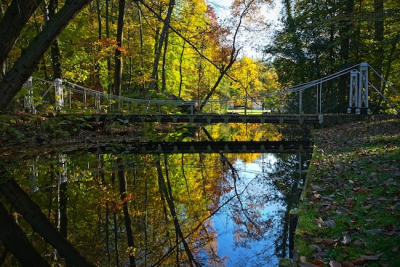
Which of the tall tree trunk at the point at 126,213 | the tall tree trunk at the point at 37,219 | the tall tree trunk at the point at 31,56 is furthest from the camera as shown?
the tall tree trunk at the point at 31,56

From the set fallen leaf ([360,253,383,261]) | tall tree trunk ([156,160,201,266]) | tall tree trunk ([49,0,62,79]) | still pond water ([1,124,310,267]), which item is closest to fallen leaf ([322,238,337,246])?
fallen leaf ([360,253,383,261])

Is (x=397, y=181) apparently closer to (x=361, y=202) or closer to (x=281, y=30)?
(x=361, y=202)

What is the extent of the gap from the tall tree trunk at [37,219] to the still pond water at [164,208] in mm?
82

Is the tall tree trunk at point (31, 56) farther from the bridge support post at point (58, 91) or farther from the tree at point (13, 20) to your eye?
the bridge support post at point (58, 91)

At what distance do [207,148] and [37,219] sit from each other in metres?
7.54

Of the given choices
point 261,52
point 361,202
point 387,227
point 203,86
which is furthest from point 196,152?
point 203,86

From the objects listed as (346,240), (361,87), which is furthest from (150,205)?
(361,87)

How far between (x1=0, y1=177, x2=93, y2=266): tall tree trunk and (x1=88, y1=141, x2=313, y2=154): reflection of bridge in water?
4509mm

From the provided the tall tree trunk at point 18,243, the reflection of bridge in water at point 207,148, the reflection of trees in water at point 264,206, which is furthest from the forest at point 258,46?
the tall tree trunk at point 18,243

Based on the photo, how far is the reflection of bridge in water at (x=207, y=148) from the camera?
31.7 feet

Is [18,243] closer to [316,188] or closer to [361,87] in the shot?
[316,188]

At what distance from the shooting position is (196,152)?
1009cm

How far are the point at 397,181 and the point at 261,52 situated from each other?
1561 cm

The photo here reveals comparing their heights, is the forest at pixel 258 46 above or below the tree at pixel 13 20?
above
